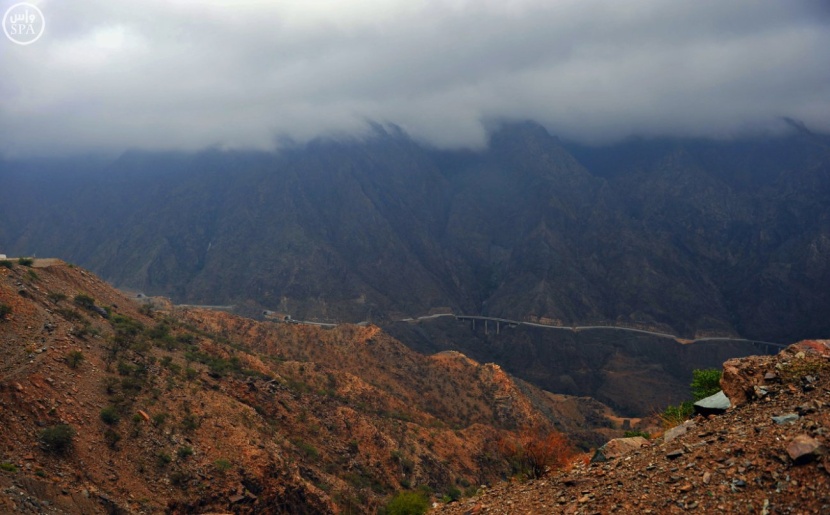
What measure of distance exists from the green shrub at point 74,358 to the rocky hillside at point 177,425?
2.6 inches

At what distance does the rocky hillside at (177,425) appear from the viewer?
2350cm

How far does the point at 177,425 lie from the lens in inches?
1137

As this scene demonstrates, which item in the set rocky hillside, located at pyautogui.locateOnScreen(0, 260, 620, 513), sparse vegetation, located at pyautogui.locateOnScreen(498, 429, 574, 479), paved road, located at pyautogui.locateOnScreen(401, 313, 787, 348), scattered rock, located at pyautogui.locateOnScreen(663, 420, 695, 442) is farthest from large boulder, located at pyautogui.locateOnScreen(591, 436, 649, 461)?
paved road, located at pyautogui.locateOnScreen(401, 313, 787, 348)

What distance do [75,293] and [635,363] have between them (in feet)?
423

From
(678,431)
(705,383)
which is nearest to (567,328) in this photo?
(705,383)

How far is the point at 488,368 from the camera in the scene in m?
72.8

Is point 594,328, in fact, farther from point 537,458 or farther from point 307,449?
point 537,458

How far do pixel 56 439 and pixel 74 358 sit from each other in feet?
22.4

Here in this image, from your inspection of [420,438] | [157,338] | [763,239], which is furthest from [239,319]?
[763,239]

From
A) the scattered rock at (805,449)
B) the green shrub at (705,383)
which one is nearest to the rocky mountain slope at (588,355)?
the green shrub at (705,383)

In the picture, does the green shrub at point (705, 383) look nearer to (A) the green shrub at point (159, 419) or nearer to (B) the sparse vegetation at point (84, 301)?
(A) the green shrub at point (159, 419)

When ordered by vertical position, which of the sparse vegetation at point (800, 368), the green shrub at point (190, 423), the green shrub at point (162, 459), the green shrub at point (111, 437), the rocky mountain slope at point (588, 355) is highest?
the sparse vegetation at point (800, 368)

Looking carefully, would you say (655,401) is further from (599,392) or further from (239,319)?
(239,319)

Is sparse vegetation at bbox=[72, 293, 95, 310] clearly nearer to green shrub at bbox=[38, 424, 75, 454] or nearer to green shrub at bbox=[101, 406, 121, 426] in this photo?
green shrub at bbox=[101, 406, 121, 426]
